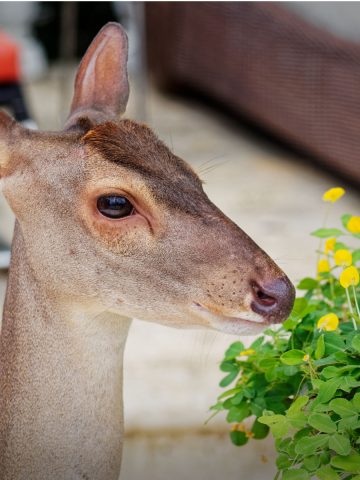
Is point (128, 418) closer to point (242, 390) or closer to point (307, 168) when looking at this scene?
point (242, 390)

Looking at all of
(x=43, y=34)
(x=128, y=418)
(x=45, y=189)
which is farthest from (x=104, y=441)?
(x=43, y=34)

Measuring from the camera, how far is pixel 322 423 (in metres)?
1.90

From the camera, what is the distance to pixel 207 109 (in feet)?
24.1

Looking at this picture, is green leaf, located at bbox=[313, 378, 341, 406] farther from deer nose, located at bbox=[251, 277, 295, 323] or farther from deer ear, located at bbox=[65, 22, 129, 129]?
deer ear, located at bbox=[65, 22, 129, 129]

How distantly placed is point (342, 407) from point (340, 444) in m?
0.07

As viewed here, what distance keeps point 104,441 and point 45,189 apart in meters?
0.54

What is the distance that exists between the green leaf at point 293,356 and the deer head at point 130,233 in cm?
9

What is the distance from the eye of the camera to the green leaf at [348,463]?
1.88 metres

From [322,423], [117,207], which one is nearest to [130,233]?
[117,207]

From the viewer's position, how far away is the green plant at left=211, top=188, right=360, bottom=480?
1908mm

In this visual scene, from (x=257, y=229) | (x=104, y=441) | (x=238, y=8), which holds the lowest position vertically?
(x=257, y=229)

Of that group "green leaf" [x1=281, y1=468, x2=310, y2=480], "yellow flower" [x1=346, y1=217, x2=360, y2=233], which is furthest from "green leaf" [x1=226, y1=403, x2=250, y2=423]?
"yellow flower" [x1=346, y1=217, x2=360, y2=233]

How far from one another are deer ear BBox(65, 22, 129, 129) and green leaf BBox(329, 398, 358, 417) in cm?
89

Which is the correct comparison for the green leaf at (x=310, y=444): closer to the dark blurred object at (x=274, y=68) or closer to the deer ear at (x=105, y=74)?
the deer ear at (x=105, y=74)
